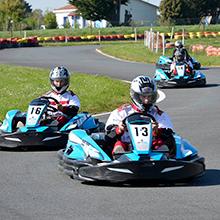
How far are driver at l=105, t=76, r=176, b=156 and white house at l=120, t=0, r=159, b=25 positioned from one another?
83010mm

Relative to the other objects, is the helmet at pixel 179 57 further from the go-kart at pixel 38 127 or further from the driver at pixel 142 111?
the driver at pixel 142 111

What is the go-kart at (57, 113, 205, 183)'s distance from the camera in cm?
764

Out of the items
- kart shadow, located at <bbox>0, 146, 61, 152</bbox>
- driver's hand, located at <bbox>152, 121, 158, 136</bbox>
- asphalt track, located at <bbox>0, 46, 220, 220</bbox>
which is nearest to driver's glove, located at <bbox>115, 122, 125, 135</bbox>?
driver's hand, located at <bbox>152, 121, 158, 136</bbox>

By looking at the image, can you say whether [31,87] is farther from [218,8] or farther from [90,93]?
[218,8]

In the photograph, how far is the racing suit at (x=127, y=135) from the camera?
827 centimetres

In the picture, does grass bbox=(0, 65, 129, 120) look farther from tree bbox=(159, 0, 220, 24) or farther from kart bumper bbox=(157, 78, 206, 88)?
tree bbox=(159, 0, 220, 24)

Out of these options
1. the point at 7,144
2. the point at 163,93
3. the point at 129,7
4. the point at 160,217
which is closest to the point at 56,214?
the point at 160,217

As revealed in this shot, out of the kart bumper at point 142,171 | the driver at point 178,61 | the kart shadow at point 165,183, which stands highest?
the kart bumper at point 142,171

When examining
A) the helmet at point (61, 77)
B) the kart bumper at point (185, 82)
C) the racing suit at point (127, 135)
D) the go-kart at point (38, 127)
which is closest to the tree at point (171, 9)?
the kart bumper at point (185, 82)

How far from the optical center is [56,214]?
6488 mm

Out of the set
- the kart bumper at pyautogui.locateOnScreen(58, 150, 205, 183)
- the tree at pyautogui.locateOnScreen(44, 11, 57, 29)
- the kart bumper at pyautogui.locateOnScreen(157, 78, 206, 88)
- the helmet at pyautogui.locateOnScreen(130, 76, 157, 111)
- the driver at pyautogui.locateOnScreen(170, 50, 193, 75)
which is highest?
the helmet at pyautogui.locateOnScreen(130, 76, 157, 111)

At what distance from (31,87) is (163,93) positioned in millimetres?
3591

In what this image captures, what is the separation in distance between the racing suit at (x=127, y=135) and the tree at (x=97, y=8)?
7366cm

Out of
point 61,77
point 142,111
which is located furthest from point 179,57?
point 142,111
